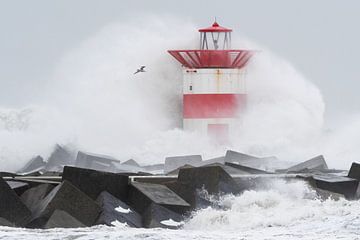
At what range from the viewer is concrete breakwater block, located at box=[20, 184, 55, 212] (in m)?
11.3

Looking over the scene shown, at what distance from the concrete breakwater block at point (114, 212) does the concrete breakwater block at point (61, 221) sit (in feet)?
0.75

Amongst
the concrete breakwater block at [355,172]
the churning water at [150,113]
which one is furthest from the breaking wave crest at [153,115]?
the concrete breakwater block at [355,172]

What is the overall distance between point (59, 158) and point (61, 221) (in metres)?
6.33

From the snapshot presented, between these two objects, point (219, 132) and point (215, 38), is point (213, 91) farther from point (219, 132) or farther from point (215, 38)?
point (215, 38)

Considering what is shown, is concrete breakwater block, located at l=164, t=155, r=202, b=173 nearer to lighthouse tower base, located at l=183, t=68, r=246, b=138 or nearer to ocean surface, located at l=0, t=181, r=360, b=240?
lighthouse tower base, located at l=183, t=68, r=246, b=138

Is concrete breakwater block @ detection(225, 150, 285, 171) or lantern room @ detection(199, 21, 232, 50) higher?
lantern room @ detection(199, 21, 232, 50)

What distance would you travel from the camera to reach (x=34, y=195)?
454 inches

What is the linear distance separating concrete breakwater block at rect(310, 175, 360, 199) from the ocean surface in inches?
6.7

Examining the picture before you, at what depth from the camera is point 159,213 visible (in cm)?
1108

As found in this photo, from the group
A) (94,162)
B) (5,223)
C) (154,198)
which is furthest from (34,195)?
(94,162)

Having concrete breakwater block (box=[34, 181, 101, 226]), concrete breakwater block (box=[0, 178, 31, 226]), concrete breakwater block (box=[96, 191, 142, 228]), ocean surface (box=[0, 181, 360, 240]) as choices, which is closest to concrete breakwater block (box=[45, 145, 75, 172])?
ocean surface (box=[0, 181, 360, 240])

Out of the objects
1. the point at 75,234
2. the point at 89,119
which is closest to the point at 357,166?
the point at 75,234

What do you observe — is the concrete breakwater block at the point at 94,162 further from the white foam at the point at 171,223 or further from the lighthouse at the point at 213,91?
the white foam at the point at 171,223

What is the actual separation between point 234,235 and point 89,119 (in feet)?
28.1
